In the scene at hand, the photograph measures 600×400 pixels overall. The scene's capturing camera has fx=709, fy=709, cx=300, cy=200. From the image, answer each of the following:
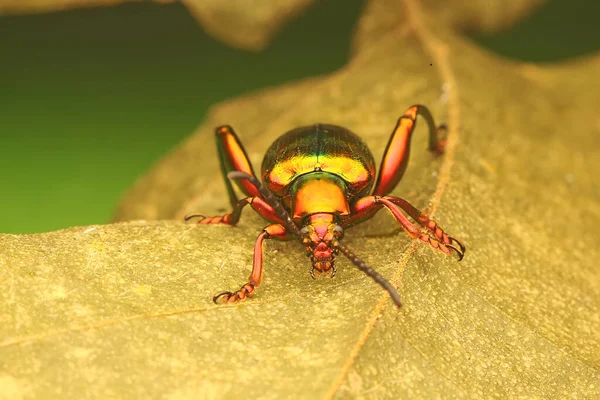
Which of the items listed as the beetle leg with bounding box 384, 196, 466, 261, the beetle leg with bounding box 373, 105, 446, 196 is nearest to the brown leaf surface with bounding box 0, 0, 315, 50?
the beetle leg with bounding box 373, 105, 446, 196

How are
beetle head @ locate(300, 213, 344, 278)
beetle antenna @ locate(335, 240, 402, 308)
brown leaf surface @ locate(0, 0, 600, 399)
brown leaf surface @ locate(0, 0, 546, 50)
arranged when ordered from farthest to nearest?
brown leaf surface @ locate(0, 0, 546, 50), beetle head @ locate(300, 213, 344, 278), beetle antenna @ locate(335, 240, 402, 308), brown leaf surface @ locate(0, 0, 600, 399)

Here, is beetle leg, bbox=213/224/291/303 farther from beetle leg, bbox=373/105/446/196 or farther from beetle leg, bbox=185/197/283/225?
beetle leg, bbox=373/105/446/196

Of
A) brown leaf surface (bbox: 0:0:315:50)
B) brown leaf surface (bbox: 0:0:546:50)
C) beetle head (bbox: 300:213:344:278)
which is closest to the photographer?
beetle head (bbox: 300:213:344:278)

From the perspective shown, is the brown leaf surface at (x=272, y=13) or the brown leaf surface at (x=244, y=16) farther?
the brown leaf surface at (x=244, y=16)

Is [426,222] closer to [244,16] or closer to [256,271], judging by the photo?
[256,271]

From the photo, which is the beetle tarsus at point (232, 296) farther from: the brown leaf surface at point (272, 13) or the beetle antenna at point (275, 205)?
the brown leaf surface at point (272, 13)

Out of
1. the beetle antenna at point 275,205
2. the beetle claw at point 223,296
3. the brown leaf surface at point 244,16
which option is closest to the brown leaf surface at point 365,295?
the beetle claw at point 223,296

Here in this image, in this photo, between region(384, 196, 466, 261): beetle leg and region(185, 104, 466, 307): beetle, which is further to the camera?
region(384, 196, 466, 261): beetle leg
